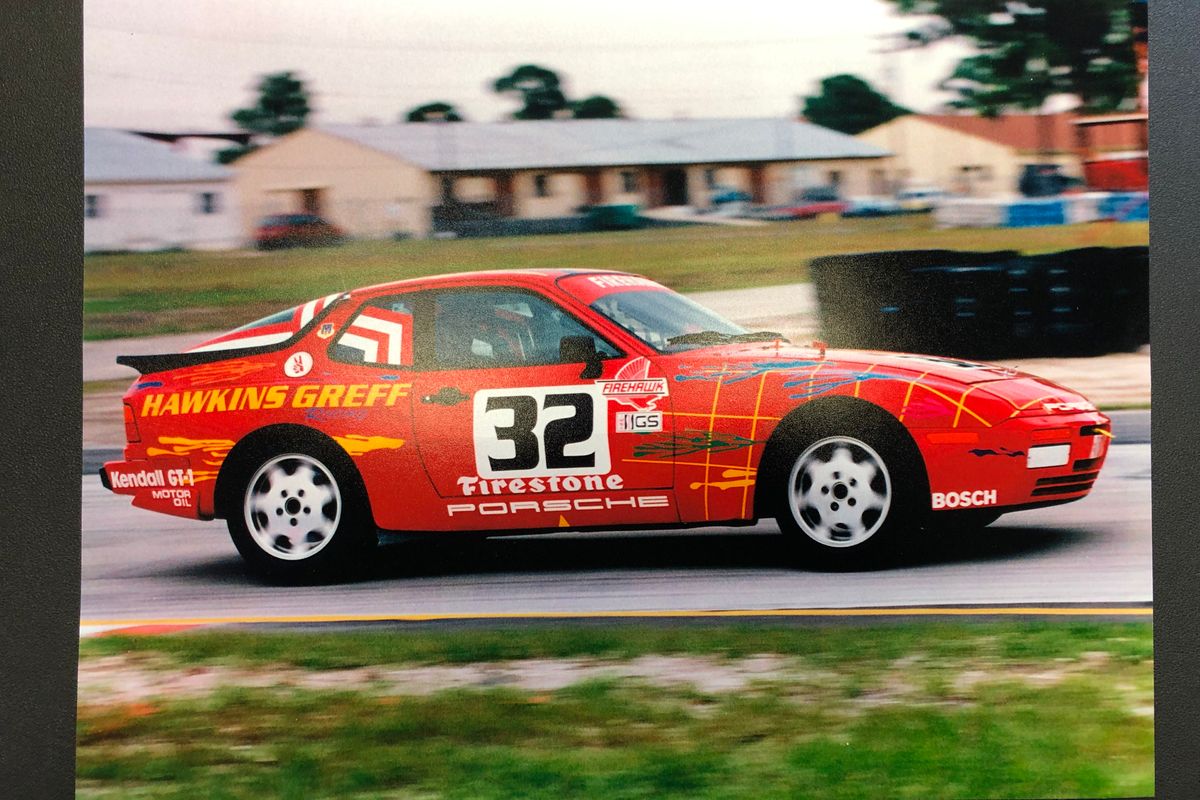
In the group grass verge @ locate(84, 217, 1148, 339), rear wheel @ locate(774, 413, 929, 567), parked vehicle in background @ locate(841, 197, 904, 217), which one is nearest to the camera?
rear wheel @ locate(774, 413, 929, 567)

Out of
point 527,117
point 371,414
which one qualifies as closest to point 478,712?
point 371,414

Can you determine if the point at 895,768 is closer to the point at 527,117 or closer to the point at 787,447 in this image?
the point at 787,447

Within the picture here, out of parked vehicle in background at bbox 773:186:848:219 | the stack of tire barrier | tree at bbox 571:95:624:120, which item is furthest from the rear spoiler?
the stack of tire barrier

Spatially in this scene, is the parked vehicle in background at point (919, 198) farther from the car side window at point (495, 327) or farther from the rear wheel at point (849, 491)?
the car side window at point (495, 327)

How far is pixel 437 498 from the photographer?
545 centimetres

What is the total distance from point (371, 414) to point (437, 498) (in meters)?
0.45

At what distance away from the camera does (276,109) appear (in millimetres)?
5410

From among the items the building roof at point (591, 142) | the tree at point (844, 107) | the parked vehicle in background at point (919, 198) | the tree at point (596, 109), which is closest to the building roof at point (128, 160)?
the building roof at point (591, 142)

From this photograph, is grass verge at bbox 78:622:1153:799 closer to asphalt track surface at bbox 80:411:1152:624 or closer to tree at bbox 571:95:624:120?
asphalt track surface at bbox 80:411:1152:624

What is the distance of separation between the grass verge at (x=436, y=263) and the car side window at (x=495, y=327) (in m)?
0.14

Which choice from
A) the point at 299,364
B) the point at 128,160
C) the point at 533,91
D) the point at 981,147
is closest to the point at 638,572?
the point at 299,364

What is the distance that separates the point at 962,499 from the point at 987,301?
867mm

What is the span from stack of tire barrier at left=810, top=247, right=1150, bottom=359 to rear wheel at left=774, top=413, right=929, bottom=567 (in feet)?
1.35

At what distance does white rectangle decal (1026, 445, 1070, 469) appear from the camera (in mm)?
5375
